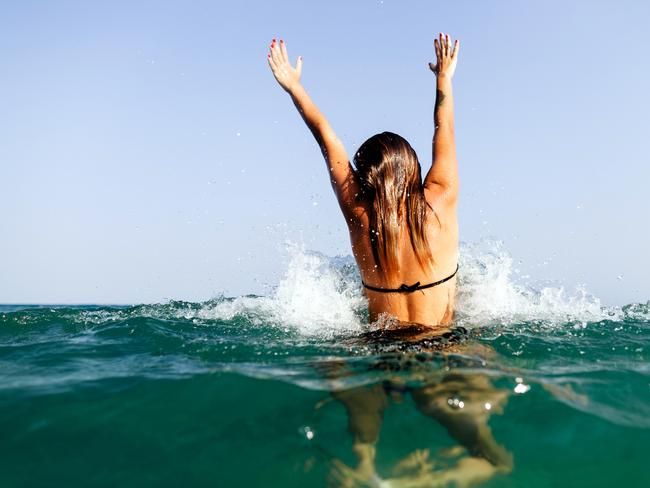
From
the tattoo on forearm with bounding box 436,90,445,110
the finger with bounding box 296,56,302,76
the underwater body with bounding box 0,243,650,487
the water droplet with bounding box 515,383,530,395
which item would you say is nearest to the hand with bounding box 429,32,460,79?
the tattoo on forearm with bounding box 436,90,445,110

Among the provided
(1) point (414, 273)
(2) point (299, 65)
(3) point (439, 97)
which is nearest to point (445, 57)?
(3) point (439, 97)

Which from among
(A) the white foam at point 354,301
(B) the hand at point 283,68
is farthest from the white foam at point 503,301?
(B) the hand at point 283,68

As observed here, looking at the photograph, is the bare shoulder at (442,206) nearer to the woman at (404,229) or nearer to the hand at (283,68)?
the woman at (404,229)

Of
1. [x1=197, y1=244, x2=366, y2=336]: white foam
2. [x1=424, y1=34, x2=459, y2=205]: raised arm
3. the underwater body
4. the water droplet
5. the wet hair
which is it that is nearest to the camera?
the underwater body

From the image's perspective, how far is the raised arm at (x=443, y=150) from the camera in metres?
4.74

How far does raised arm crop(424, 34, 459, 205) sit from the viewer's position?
15.6 feet

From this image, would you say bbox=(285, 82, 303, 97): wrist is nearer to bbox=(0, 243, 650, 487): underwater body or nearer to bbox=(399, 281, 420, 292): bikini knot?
bbox=(399, 281, 420, 292): bikini knot

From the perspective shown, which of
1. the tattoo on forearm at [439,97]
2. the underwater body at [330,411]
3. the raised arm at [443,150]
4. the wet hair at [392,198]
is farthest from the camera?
the tattoo on forearm at [439,97]

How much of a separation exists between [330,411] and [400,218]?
5.59 feet

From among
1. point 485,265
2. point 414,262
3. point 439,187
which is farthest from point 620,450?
point 485,265

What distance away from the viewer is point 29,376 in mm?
4426

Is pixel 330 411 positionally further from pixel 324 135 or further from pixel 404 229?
pixel 324 135

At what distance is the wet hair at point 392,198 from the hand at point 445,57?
137 centimetres

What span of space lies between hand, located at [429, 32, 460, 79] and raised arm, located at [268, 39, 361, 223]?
1387mm
